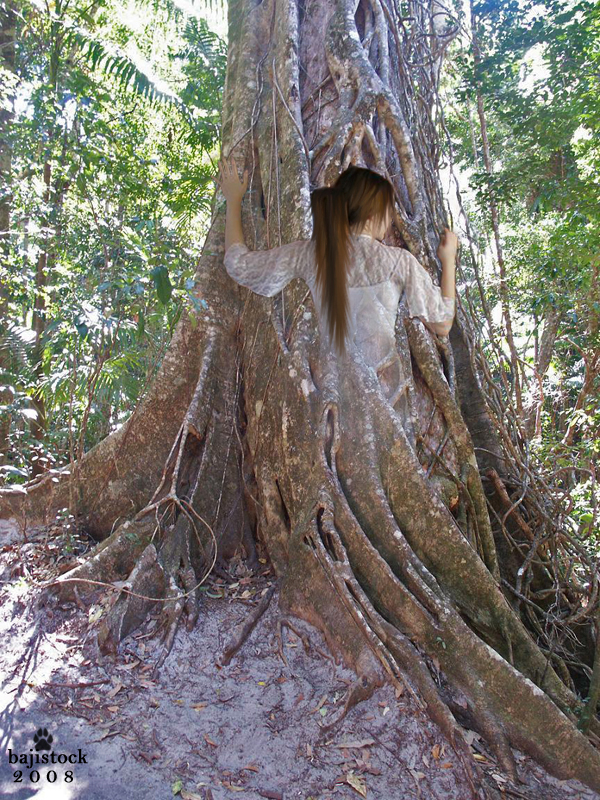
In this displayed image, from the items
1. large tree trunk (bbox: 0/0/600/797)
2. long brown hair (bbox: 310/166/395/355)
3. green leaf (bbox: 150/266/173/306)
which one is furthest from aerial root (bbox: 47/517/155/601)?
long brown hair (bbox: 310/166/395/355)

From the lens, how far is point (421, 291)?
3004 mm

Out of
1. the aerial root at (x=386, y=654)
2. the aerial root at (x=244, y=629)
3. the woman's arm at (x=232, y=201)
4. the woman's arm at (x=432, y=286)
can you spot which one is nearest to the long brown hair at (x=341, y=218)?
the woman's arm at (x=432, y=286)

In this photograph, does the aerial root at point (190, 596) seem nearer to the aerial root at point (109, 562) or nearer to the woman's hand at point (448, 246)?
the aerial root at point (109, 562)

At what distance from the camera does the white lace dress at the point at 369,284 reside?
2918 mm

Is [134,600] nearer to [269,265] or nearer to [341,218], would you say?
[269,265]

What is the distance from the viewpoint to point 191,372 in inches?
144

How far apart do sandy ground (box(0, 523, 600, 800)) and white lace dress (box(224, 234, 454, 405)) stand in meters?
1.45

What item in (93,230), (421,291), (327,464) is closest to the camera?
(327,464)

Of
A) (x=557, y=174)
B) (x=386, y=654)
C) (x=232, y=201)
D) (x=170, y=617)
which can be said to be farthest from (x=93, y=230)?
(x=557, y=174)

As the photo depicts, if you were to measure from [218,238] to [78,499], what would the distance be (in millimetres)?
1913

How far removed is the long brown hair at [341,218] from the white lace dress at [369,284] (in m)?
0.08

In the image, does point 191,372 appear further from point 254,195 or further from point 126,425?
point 254,195

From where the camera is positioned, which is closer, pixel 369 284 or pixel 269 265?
pixel 369 284

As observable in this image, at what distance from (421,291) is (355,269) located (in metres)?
0.38
